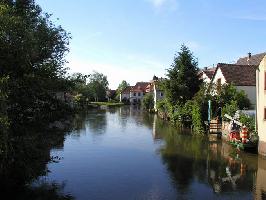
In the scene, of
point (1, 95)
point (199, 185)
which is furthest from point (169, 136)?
point (1, 95)

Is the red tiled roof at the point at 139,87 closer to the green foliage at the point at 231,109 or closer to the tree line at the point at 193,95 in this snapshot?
the tree line at the point at 193,95

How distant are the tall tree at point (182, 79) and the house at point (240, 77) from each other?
435 centimetres

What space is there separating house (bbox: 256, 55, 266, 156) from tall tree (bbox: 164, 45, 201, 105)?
77.1 feet

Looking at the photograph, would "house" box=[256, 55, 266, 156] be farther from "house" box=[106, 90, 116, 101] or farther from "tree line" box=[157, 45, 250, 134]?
"house" box=[106, 90, 116, 101]

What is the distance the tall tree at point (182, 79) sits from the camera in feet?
177

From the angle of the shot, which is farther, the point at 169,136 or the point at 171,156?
the point at 169,136

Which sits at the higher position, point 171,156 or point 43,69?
point 43,69

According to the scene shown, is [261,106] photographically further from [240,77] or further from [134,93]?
[134,93]

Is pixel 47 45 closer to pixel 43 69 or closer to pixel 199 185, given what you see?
pixel 43 69

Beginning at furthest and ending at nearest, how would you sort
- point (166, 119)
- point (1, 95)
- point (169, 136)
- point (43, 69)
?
point (166, 119) < point (169, 136) < point (43, 69) < point (1, 95)

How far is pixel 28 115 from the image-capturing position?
1792cm

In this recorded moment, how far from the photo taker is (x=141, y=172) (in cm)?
2428

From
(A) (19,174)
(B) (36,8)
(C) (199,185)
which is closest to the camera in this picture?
(A) (19,174)

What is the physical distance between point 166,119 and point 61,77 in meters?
44.5
